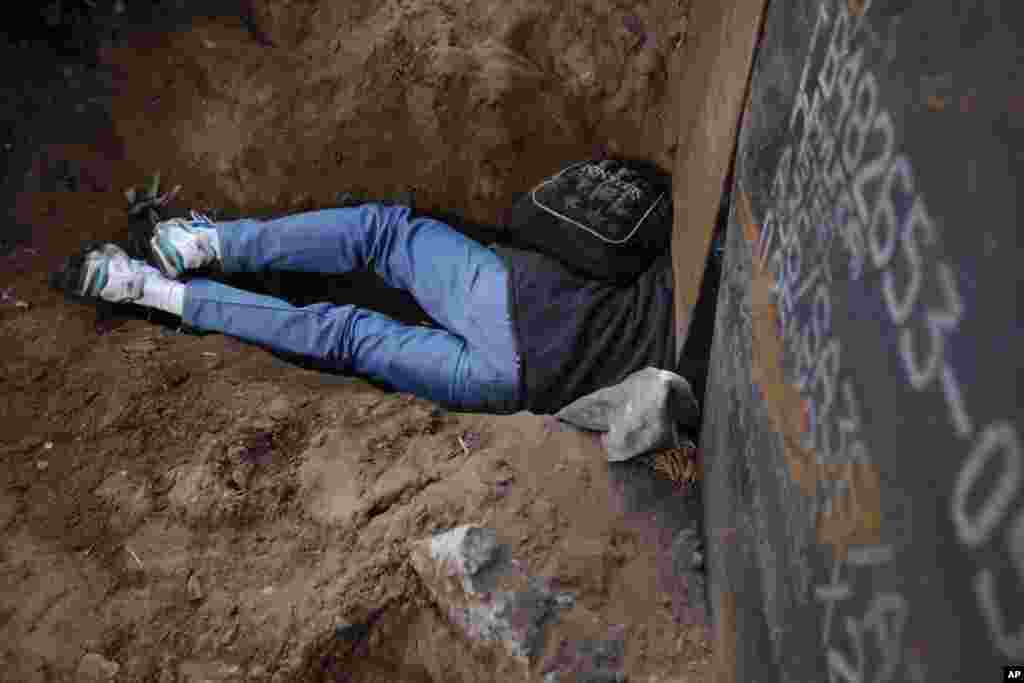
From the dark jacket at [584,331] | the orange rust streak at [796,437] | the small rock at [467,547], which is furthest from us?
the dark jacket at [584,331]

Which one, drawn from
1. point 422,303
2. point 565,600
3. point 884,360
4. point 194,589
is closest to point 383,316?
point 422,303

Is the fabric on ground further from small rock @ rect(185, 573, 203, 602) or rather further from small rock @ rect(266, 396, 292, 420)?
small rock @ rect(185, 573, 203, 602)

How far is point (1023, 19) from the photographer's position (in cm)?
64

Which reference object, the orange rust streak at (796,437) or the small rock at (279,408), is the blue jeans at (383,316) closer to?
the small rock at (279,408)

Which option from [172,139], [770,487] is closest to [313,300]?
[172,139]

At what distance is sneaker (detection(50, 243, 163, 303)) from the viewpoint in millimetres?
A: 2494

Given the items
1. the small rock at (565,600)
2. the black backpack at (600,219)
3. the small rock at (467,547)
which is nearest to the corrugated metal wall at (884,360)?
the small rock at (565,600)

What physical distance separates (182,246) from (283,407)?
Answer: 0.91 meters

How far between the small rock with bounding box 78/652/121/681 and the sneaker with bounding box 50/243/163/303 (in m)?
1.31

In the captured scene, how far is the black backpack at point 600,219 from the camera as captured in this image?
7.90 feet

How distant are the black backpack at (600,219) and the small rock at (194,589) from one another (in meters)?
1.41

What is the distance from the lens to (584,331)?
2.33 meters

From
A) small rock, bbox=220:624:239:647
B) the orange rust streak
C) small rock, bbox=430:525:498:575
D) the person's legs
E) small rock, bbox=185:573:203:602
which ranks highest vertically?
the orange rust streak

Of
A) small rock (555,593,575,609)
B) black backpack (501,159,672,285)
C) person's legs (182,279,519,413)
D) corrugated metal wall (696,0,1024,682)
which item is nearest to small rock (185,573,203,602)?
small rock (555,593,575,609)
